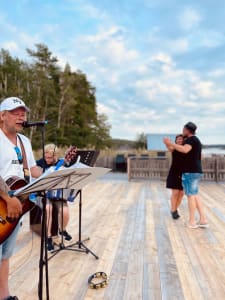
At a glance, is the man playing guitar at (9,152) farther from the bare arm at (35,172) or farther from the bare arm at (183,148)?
the bare arm at (183,148)

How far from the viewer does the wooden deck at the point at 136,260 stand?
6.62 feet

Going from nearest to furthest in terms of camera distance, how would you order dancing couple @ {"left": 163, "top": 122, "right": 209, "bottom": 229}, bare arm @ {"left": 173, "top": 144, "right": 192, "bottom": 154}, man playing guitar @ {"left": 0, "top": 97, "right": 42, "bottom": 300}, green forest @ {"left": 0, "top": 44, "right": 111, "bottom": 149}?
man playing guitar @ {"left": 0, "top": 97, "right": 42, "bottom": 300}, bare arm @ {"left": 173, "top": 144, "right": 192, "bottom": 154}, dancing couple @ {"left": 163, "top": 122, "right": 209, "bottom": 229}, green forest @ {"left": 0, "top": 44, "right": 111, "bottom": 149}

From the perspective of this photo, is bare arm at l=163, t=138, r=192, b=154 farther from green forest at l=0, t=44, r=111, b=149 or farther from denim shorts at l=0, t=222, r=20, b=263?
green forest at l=0, t=44, r=111, b=149

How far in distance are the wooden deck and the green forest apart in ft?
45.5

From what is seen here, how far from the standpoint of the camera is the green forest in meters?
19.8

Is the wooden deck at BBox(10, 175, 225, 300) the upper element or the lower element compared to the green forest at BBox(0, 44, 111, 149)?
lower

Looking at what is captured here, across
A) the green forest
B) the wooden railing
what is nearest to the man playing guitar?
the wooden railing

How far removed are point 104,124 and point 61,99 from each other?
9041 millimetres

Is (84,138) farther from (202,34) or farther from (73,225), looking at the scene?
(73,225)

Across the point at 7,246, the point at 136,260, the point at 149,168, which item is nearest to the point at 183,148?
the point at 136,260

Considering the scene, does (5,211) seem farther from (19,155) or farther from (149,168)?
(149,168)

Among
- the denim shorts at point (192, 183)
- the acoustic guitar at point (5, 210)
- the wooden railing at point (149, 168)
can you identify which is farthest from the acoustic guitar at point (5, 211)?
the wooden railing at point (149, 168)

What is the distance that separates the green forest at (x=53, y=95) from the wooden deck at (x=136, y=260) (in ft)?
45.5

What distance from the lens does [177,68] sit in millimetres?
11383
